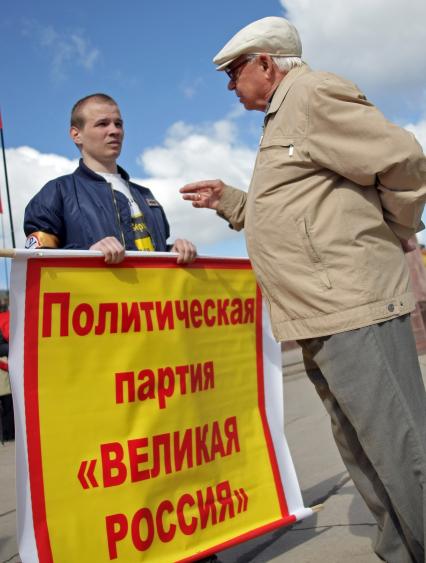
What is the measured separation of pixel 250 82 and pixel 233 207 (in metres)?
0.58

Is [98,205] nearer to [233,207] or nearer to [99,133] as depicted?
[99,133]

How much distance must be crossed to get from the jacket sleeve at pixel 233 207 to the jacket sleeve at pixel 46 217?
665 mm

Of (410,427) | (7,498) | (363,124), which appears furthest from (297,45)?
(7,498)

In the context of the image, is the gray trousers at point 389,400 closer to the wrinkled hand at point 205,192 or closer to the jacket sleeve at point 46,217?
the wrinkled hand at point 205,192

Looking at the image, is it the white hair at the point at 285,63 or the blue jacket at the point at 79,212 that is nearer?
the white hair at the point at 285,63

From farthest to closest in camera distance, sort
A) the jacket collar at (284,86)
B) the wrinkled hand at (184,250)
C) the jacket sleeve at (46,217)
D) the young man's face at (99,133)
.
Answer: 1. the young man's face at (99,133)
2. the wrinkled hand at (184,250)
3. the jacket sleeve at (46,217)
4. the jacket collar at (284,86)

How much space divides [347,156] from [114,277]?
959mm

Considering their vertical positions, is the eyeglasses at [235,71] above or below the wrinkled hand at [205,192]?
above

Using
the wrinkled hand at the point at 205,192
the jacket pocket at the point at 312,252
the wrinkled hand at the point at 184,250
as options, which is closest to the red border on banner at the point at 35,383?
the wrinkled hand at the point at 184,250

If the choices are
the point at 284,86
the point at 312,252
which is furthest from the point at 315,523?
the point at 284,86

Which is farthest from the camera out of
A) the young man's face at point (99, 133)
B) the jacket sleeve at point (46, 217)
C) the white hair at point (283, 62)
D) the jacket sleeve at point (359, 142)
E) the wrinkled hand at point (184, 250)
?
the young man's face at point (99, 133)

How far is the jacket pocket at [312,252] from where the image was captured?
2150mm

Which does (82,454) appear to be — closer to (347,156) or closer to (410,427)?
(410,427)

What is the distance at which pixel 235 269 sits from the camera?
9.93 ft
